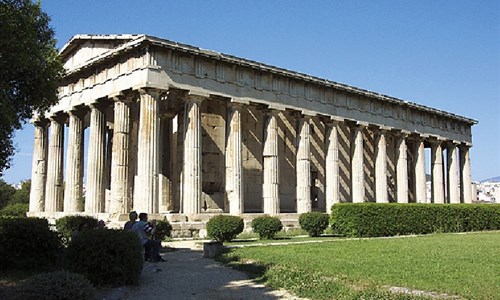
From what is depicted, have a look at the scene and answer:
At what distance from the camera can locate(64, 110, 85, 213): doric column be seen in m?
30.0

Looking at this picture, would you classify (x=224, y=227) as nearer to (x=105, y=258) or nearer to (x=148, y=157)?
(x=148, y=157)

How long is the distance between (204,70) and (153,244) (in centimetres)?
1378

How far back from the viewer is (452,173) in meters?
46.1

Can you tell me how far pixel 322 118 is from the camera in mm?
33938

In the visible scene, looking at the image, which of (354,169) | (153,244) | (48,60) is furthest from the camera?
(354,169)

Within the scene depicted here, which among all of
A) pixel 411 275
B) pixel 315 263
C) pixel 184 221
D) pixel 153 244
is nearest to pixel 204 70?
pixel 184 221

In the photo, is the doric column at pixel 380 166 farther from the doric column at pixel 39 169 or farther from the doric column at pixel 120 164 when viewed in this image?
the doric column at pixel 39 169

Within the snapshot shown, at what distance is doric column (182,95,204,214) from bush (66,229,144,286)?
1435 centimetres

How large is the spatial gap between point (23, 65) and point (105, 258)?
6801 mm

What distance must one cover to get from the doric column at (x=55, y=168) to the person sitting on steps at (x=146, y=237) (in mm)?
18856

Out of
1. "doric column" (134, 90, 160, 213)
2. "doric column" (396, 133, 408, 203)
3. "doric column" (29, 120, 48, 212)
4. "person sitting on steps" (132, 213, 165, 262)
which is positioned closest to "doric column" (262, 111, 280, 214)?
"doric column" (134, 90, 160, 213)

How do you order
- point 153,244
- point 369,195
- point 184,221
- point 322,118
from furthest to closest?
1. point 369,195
2. point 322,118
3. point 184,221
4. point 153,244

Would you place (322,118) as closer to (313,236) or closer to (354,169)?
(354,169)

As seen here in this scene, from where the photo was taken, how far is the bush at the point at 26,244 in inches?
503
